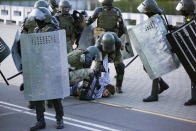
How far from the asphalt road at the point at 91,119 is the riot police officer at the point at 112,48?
3.31 ft

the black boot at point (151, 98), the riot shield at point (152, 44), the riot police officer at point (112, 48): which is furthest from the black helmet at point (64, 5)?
the black boot at point (151, 98)

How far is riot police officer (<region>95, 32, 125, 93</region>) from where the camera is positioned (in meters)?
9.35

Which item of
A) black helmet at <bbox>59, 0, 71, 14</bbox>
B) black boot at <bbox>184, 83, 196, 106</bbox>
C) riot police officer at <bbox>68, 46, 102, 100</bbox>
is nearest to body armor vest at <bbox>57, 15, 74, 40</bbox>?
black helmet at <bbox>59, 0, 71, 14</bbox>

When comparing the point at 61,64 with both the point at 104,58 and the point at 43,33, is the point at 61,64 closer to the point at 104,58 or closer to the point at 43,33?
the point at 43,33

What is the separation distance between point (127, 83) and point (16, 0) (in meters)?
28.0

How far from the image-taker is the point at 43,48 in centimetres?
696

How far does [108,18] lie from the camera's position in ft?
35.5

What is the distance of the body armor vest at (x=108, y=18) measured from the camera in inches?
426

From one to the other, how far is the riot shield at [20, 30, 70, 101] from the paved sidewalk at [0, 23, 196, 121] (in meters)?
2.32

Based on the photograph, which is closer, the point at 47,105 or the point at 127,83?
the point at 47,105

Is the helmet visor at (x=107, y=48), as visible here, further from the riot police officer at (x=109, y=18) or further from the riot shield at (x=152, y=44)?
the riot police officer at (x=109, y=18)

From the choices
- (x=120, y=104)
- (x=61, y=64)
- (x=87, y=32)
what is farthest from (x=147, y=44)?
(x=87, y=32)

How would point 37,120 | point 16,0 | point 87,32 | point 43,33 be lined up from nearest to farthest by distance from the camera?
point 43,33
point 37,120
point 87,32
point 16,0

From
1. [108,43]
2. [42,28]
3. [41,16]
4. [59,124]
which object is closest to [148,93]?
[108,43]
